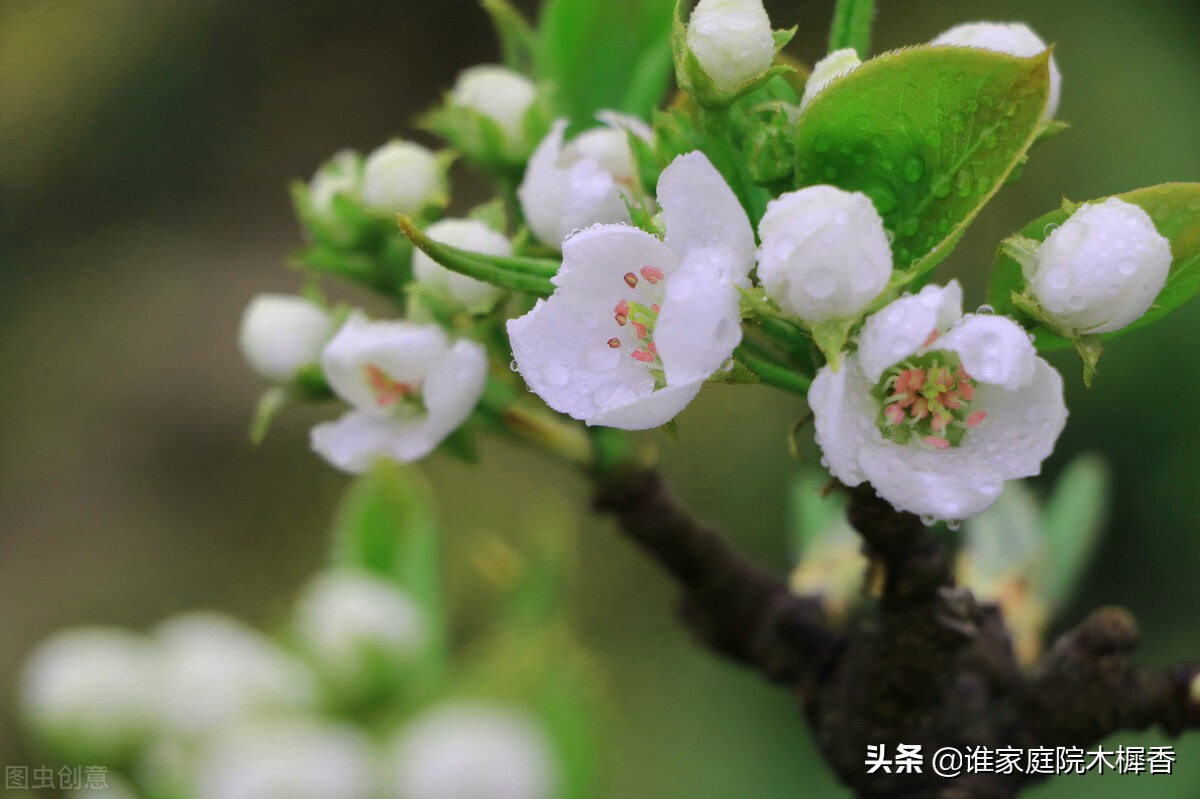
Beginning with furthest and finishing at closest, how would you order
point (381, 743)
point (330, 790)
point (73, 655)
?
point (73, 655) → point (381, 743) → point (330, 790)

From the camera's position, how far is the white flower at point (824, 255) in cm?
53

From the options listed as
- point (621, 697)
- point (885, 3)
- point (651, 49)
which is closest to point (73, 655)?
point (651, 49)

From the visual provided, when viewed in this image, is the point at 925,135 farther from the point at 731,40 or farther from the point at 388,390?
the point at 388,390

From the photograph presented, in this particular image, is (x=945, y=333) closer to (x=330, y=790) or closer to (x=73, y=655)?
(x=330, y=790)

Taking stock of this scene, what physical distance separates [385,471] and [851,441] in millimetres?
405

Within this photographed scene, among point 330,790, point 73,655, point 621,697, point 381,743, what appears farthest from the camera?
point 621,697

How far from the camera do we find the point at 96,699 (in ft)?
2.91

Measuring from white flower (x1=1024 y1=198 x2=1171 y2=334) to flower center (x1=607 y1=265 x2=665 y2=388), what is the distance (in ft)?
0.60

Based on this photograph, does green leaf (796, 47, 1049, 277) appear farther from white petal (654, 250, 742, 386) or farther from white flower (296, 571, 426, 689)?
white flower (296, 571, 426, 689)

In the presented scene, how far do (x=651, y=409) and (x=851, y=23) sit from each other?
31 cm

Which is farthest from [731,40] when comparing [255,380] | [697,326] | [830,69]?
[255,380]

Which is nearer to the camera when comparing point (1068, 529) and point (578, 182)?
point (578, 182)

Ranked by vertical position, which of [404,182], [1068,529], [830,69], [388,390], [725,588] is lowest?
[1068,529]

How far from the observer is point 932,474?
564 millimetres
